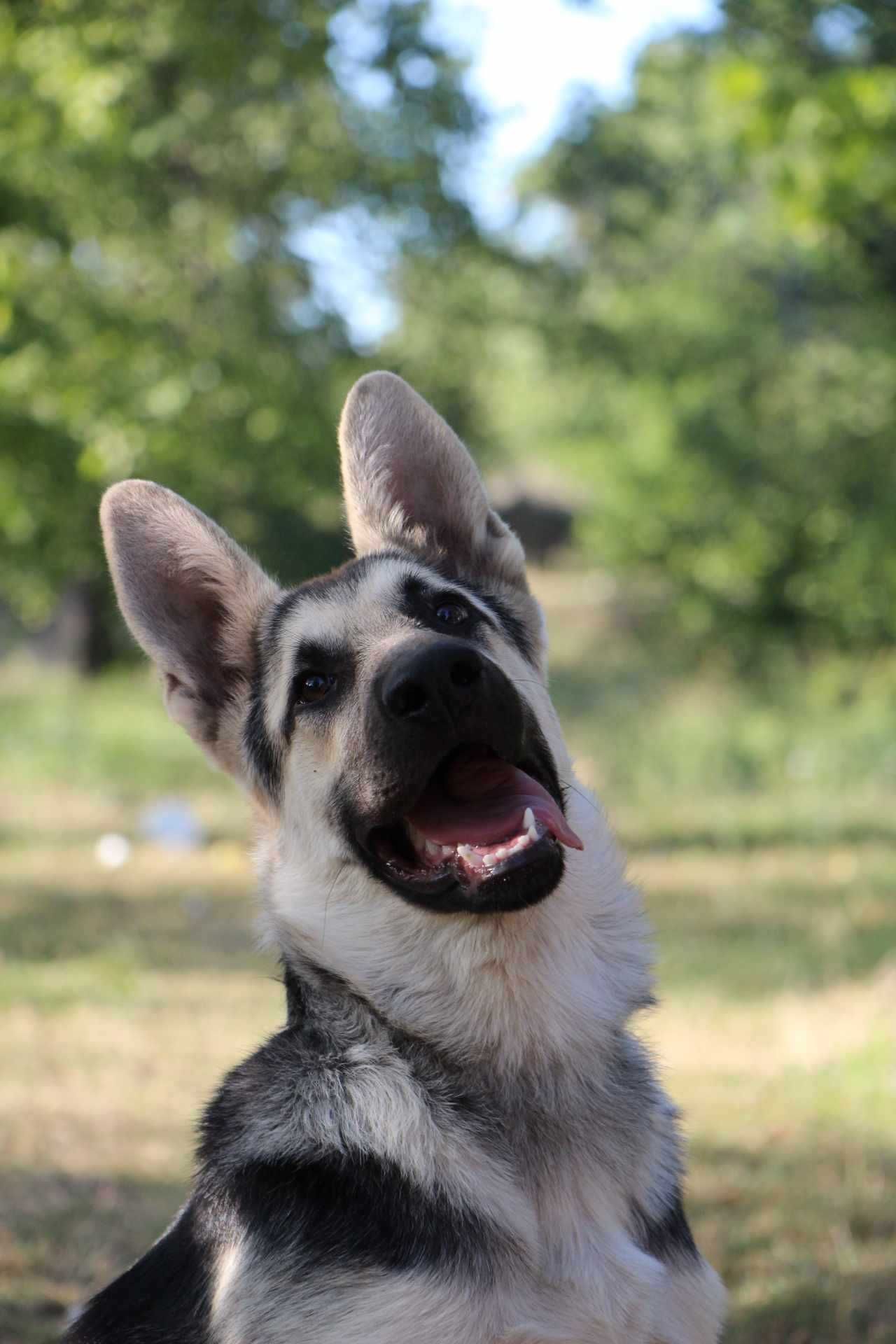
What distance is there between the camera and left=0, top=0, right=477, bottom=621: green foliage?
30.4ft

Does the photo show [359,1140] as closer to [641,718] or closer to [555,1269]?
[555,1269]

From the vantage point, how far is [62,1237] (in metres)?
5.45

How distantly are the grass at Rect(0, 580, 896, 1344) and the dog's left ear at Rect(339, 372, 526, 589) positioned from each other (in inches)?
42.4

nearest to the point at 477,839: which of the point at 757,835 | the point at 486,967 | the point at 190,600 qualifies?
the point at 486,967

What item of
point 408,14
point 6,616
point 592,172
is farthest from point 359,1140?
point 6,616

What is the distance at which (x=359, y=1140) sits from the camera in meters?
3.05

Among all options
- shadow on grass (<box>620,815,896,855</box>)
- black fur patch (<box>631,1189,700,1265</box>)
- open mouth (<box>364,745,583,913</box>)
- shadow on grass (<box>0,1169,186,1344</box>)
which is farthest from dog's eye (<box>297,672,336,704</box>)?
shadow on grass (<box>620,815,896,855</box>)

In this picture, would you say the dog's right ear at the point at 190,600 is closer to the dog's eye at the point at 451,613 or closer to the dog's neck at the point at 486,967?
the dog's eye at the point at 451,613

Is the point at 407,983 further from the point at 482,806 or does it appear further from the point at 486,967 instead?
the point at 482,806

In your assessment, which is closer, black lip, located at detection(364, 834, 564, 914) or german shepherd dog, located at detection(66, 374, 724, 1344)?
german shepherd dog, located at detection(66, 374, 724, 1344)

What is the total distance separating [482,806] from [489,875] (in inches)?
11.2

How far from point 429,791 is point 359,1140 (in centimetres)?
83

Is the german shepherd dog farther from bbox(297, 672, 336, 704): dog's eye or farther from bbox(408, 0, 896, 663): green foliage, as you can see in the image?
bbox(408, 0, 896, 663): green foliage

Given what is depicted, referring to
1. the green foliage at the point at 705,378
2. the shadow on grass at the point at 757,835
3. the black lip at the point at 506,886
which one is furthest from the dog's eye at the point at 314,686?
the green foliage at the point at 705,378
